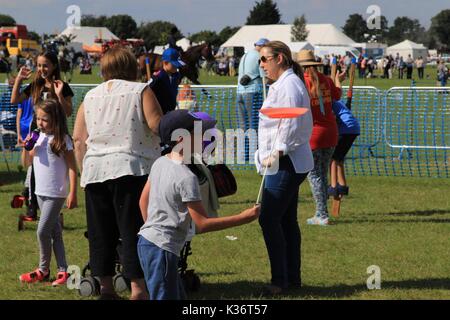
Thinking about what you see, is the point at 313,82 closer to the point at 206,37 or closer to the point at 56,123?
the point at 56,123

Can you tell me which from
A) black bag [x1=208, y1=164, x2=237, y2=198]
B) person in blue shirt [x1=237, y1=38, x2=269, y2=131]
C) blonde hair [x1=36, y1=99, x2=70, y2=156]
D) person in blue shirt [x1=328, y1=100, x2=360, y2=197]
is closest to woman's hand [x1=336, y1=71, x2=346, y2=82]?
person in blue shirt [x1=328, y1=100, x2=360, y2=197]

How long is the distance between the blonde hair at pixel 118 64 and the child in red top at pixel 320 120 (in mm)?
3307

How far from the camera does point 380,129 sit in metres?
→ 16.0

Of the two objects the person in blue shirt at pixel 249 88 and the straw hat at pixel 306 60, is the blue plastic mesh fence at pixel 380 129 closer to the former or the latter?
the person in blue shirt at pixel 249 88

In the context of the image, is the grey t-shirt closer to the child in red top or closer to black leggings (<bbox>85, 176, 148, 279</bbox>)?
Result: black leggings (<bbox>85, 176, 148, 279</bbox>)

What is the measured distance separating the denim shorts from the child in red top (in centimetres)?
430

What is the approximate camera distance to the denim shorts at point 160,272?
4.97 metres

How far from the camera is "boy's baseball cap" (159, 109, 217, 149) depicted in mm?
4938

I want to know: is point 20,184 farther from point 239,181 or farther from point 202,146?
point 202,146

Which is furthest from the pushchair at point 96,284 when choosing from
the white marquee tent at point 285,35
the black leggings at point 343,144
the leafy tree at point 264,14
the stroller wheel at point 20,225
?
the leafy tree at point 264,14

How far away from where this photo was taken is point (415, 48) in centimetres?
10356

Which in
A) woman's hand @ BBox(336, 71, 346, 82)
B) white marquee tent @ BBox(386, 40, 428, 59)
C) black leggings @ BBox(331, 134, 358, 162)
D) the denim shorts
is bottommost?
white marquee tent @ BBox(386, 40, 428, 59)

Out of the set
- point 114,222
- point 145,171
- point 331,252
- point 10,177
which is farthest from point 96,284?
point 10,177
